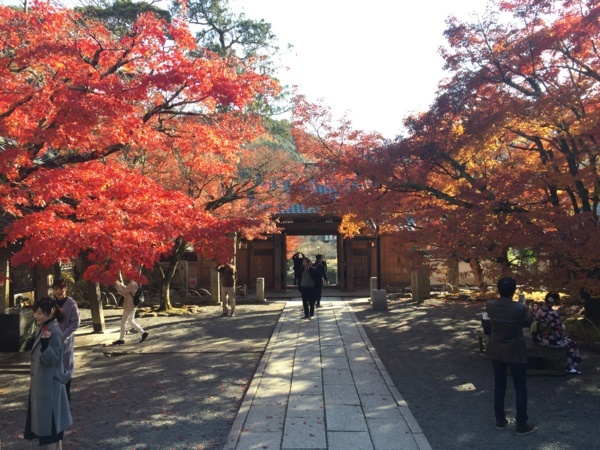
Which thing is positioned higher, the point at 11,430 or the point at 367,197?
the point at 367,197

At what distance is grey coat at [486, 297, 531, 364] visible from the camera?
4891 millimetres

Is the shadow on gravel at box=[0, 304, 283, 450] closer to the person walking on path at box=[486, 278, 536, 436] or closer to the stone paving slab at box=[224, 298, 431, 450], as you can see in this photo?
the stone paving slab at box=[224, 298, 431, 450]

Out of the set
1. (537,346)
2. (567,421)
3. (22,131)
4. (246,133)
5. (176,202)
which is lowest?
(567,421)

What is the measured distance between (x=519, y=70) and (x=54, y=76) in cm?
780

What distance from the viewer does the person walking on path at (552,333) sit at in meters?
7.14

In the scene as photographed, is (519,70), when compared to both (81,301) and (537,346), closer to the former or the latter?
(537,346)

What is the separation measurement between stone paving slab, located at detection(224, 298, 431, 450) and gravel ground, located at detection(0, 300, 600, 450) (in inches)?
8.3

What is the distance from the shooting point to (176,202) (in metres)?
8.52

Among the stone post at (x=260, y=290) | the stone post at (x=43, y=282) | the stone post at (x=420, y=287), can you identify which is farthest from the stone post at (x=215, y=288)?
the stone post at (x=420, y=287)

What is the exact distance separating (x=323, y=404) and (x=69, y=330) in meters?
3.03

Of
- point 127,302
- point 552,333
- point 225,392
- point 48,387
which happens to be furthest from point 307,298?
point 48,387

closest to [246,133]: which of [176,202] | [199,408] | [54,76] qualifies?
[176,202]

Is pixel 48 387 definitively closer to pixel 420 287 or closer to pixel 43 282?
pixel 43 282

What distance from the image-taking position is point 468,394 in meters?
6.35
